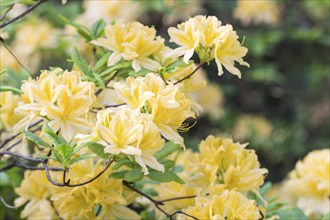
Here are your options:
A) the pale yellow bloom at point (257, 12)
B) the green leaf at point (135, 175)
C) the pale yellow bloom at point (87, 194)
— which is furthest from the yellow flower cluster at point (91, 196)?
the pale yellow bloom at point (257, 12)

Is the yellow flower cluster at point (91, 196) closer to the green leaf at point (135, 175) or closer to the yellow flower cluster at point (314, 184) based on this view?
the green leaf at point (135, 175)

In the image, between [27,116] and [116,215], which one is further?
[116,215]

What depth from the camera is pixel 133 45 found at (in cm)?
139

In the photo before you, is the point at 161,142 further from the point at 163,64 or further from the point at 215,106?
the point at 215,106

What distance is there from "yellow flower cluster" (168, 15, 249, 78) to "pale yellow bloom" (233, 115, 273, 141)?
220cm

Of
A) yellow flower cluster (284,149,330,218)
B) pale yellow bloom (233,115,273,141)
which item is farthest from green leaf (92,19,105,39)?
pale yellow bloom (233,115,273,141)

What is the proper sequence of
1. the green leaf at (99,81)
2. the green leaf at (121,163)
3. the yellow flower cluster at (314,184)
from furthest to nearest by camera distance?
1. the yellow flower cluster at (314,184)
2. the green leaf at (99,81)
3. the green leaf at (121,163)

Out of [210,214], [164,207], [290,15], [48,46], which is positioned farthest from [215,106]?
[210,214]

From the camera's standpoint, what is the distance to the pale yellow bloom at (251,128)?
3.55 metres

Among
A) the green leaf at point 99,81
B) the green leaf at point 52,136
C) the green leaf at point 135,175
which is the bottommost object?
the green leaf at point 135,175

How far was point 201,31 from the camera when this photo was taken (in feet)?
4.29

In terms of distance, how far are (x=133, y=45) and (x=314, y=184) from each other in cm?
79

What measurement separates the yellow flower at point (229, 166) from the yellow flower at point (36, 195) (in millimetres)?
368

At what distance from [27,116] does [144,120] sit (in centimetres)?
25
